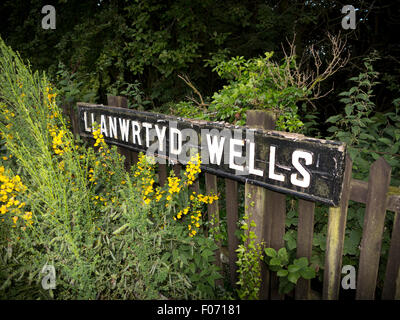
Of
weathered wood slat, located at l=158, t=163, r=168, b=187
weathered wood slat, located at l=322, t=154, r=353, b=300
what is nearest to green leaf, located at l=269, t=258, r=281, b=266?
weathered wood slat, located at l=322, t=154, r=353, b=300

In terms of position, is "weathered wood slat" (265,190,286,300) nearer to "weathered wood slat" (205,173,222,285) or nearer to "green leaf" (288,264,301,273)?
"green leaf" (288,264,301,273)

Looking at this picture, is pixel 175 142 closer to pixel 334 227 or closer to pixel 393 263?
pixel 334 227

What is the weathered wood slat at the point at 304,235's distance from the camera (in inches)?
76.2

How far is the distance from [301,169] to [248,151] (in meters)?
0.39

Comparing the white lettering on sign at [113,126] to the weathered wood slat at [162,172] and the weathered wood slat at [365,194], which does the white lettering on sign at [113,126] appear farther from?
the weathered wood slat at [365,194]

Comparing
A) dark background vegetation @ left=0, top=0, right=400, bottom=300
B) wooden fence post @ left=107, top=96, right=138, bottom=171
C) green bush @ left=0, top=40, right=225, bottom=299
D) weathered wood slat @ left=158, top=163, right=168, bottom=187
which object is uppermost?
dark background vegetation @ left=0, top=0, right=400, bottom=300

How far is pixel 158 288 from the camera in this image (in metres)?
2.29

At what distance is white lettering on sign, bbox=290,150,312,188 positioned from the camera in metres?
1.73

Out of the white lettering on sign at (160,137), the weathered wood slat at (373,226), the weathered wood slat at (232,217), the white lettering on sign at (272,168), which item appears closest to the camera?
the weathered wood slat at (373,226)

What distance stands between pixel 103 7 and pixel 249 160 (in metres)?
4.61

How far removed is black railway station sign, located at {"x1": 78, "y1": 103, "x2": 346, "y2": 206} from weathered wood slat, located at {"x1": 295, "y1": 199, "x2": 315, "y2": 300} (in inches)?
7.8

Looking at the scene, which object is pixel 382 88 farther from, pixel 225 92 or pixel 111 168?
pixel 111 168

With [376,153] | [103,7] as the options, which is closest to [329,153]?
[376,153]

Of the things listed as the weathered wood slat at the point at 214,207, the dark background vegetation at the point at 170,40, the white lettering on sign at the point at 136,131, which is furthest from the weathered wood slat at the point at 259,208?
the dark background vegetation at the point at 170,40
